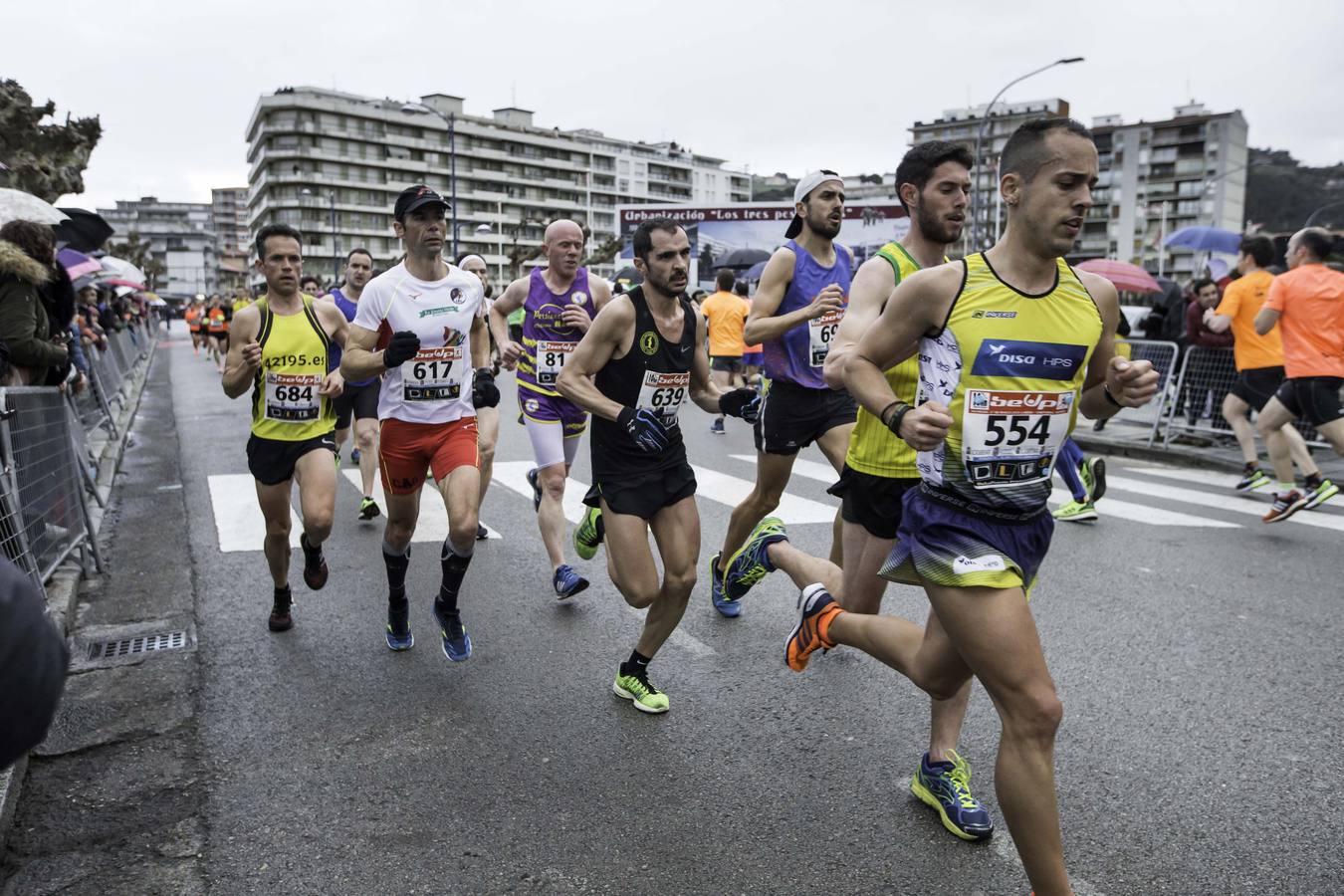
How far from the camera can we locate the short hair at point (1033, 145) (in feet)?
8.84

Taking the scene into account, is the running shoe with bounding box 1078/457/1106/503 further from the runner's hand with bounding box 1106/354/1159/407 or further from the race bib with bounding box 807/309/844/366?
the runner's hand with bounding box 1106/354/1159/407

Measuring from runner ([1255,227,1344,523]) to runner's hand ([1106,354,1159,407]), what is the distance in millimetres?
5729

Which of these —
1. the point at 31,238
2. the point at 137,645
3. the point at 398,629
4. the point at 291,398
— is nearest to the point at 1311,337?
the point at 398,629

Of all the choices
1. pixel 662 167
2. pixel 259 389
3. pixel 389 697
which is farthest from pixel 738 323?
pixel 662 167

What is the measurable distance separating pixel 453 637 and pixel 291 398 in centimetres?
155

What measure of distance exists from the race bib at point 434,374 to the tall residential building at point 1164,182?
135 metres

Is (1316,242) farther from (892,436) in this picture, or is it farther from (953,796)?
(953,796)

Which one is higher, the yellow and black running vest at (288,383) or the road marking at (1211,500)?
the yellow and black running vest at (288,383)

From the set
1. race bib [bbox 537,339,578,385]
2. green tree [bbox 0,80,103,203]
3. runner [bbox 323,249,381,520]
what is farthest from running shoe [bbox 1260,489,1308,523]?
green tree [bbox 0,80,103,203]

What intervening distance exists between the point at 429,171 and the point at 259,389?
394 feet

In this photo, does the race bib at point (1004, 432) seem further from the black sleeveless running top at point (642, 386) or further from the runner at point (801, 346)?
the runner at point (801, 346)

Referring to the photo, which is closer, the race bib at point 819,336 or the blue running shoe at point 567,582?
the race bib at point 819,336

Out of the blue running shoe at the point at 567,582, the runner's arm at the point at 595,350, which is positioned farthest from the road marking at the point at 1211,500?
the runner's arm at the point at 595,350

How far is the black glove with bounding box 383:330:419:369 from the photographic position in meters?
4.50
